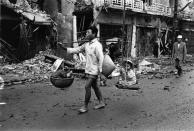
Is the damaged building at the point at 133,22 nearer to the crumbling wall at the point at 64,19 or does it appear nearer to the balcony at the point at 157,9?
the balcony at the point at 157,9

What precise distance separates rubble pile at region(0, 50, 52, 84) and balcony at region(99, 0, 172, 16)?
6.96 metres

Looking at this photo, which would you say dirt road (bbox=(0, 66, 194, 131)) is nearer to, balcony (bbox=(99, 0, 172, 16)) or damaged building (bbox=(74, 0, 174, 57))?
damaged building (bbox=(74, 0, 174, 57))

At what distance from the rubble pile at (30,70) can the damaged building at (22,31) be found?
100 centimetres

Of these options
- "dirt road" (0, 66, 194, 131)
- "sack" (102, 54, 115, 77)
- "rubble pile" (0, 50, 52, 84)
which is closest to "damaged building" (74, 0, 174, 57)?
"rubble pile" (0, 50, 52, 84)

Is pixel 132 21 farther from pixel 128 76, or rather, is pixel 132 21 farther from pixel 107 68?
pixel 107 68

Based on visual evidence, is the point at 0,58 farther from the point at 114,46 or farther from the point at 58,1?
the point at 114,46

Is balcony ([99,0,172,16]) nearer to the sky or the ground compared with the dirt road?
nearer to the sky

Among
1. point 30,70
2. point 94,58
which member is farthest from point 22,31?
point 94,58

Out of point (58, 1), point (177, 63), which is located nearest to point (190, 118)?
point (177, 63)

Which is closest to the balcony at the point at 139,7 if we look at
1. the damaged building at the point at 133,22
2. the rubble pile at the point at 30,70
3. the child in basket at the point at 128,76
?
the damaged building at the point at 133,22

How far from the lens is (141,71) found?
14820 millimetres

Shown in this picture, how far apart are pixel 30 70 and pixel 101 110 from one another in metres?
7.82

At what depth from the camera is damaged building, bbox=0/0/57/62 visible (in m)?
15.6

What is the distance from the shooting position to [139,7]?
22406 millimetres
